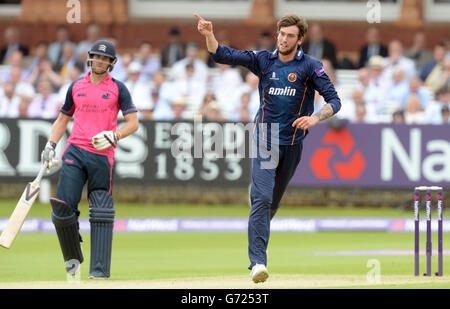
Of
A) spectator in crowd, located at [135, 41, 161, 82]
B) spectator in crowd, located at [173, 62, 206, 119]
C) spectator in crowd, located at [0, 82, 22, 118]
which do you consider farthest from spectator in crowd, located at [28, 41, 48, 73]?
spectator in crowd, located at [173, 62, 206, 119]

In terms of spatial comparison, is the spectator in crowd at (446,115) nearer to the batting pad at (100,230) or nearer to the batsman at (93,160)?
the batsman at (93,160)

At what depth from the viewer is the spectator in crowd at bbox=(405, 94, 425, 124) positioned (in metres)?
18.2

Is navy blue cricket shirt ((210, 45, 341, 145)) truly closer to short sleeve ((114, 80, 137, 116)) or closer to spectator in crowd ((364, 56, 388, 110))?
short sleeve ((114, 80, 137, 116))

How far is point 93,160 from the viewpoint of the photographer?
9.91m

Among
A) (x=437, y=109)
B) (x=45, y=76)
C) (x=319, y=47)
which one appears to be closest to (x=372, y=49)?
(x=319, y=47)

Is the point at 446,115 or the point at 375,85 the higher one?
the point at 375,85

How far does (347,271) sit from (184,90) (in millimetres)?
9068

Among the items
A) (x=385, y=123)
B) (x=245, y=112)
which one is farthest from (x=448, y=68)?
(x=245, y=112)

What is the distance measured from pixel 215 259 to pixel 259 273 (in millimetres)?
3686

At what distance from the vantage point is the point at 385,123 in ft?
58.4

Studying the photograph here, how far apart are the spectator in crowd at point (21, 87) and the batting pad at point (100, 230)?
9.50m

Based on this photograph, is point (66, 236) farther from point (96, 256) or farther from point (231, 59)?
point (231, 59)

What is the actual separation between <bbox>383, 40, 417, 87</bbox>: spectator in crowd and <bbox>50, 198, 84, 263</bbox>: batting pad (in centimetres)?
1070

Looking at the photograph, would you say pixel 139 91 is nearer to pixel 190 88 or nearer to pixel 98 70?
pixel 190 88
